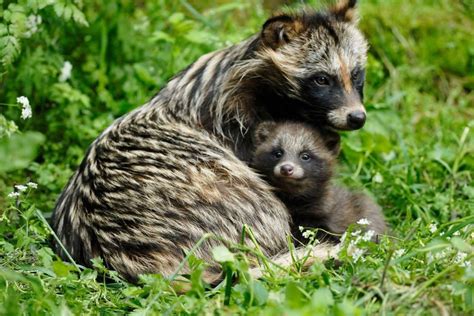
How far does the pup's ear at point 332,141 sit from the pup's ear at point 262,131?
403 millimetres

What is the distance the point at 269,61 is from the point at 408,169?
5.92 ft

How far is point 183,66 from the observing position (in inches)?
297

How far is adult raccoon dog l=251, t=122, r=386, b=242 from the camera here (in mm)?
5629

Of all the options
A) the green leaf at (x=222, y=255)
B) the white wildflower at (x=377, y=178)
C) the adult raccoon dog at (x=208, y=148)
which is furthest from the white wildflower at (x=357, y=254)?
the white wildflower at (x=377, y=178)

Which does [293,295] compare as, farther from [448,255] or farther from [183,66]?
[183,66]

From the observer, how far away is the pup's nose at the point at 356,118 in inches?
215

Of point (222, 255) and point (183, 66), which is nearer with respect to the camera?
point (222, 255)

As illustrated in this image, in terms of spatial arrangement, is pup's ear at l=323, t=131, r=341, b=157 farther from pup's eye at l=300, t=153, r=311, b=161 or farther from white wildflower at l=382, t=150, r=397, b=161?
white wildflower at l=382, t=150, r=397, b=161

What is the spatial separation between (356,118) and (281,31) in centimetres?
80

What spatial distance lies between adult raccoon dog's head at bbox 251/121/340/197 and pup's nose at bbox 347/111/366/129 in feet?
1.13

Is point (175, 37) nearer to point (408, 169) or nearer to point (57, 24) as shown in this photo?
point (57, 24)

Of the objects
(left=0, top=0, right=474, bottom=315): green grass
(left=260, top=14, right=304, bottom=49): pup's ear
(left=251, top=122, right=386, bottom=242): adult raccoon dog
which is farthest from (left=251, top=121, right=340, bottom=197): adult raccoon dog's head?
(left=0, top=0, right=474, bottom=315): green grass

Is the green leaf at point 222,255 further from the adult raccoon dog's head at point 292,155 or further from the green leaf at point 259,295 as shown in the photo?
the adult raccoon dog's head at point 292,155

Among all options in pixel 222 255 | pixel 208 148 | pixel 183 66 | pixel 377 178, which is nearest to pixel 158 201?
pixel 208 148
